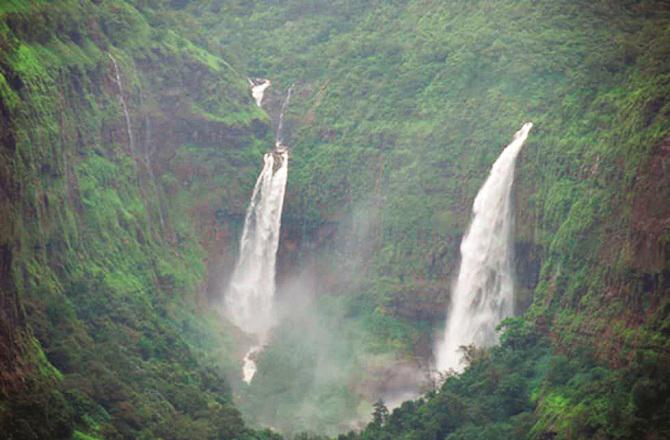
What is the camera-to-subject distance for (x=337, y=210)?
258ft

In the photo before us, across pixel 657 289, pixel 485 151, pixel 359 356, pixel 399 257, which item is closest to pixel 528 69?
pixel 485 151

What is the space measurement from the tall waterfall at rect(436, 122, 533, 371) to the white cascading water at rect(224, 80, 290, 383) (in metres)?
11.1

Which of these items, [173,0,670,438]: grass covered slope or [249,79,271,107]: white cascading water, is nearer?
[173,0,670,438]: grass covered slope

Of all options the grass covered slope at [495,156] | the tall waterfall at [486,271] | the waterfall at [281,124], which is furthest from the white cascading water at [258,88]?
the tall waterfall at [486,271]

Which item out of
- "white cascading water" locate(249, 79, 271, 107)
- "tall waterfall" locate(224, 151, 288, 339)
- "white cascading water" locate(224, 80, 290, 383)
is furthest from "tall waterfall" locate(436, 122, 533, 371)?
"white cascading water" locate(249, 79, 271, 107)

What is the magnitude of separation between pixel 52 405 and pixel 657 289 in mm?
21373

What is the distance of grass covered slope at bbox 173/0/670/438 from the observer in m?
57.1

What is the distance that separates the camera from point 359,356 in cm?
7138

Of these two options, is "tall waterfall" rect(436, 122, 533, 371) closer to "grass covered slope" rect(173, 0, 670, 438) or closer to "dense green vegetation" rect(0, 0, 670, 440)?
"grass covered slope" rect(173, 0, 670, 438)

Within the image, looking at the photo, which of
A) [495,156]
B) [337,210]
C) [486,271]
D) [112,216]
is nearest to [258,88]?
[337,210]

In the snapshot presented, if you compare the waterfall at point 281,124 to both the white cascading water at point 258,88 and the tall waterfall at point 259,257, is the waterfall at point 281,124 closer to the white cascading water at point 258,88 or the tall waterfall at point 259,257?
the white cascading water at point 258,88

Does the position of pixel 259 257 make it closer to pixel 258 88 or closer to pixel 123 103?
pixel 123 103

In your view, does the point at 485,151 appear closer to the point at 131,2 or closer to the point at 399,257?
the point at 399,257

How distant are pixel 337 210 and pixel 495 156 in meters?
10.1
